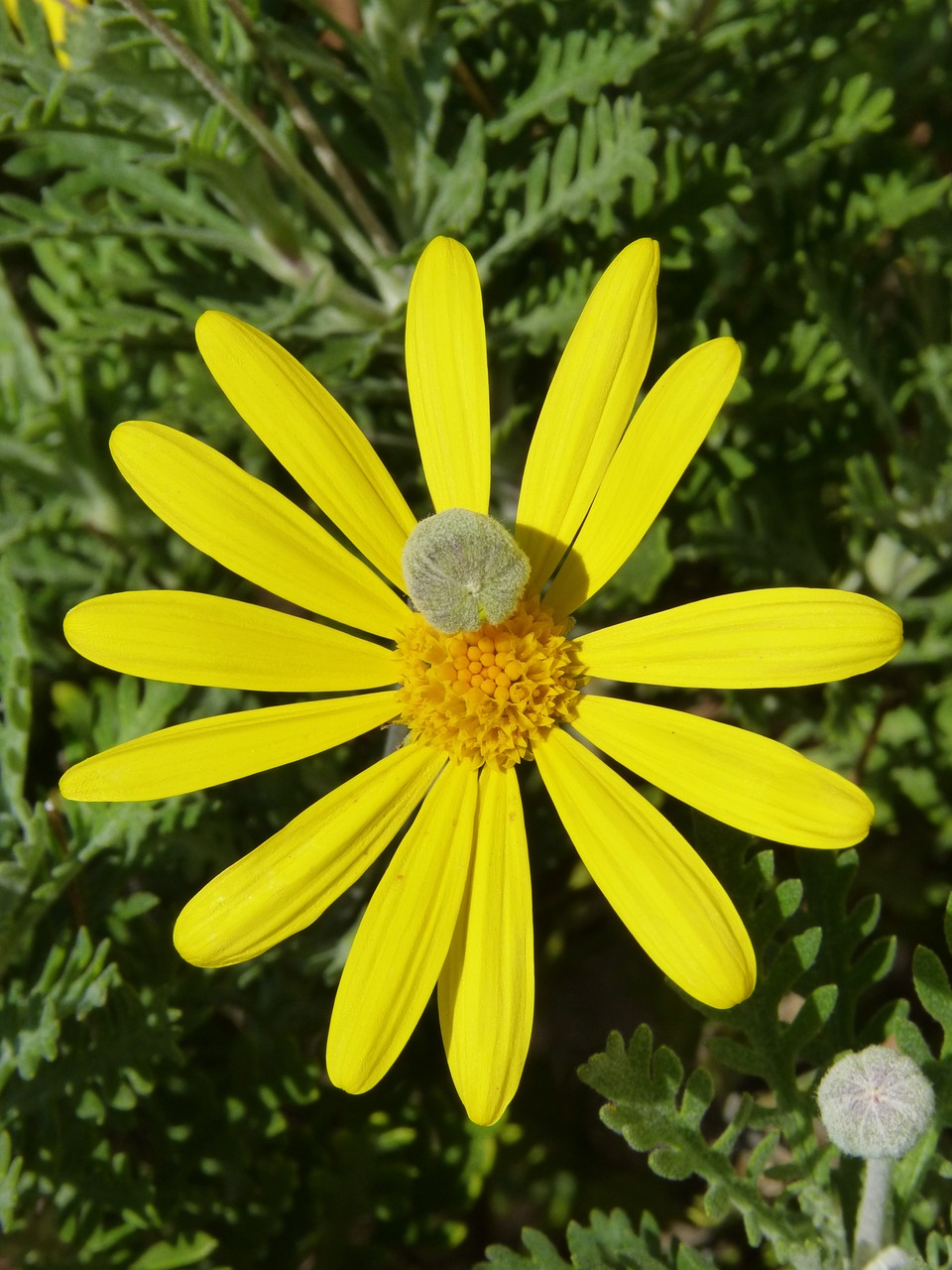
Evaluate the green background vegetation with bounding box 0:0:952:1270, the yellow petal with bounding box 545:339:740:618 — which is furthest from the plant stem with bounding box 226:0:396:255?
the yellow petal with bounding box 545:339:740:618

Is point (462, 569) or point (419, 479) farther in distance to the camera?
point (419, 479)

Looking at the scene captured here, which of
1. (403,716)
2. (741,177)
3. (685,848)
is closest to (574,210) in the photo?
(741,177)

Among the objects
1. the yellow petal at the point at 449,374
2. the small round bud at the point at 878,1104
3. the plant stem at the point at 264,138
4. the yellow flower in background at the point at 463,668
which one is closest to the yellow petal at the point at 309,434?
the yellow flower in background at the point at 463,668

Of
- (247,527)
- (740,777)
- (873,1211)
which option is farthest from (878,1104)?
(247,527)

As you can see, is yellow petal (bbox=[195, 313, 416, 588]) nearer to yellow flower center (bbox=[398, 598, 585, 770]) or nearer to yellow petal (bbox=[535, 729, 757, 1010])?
yellow flower center (bbox=[398, 598, 585, 770])

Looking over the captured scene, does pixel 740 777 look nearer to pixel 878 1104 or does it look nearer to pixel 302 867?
pixel 878 1104
